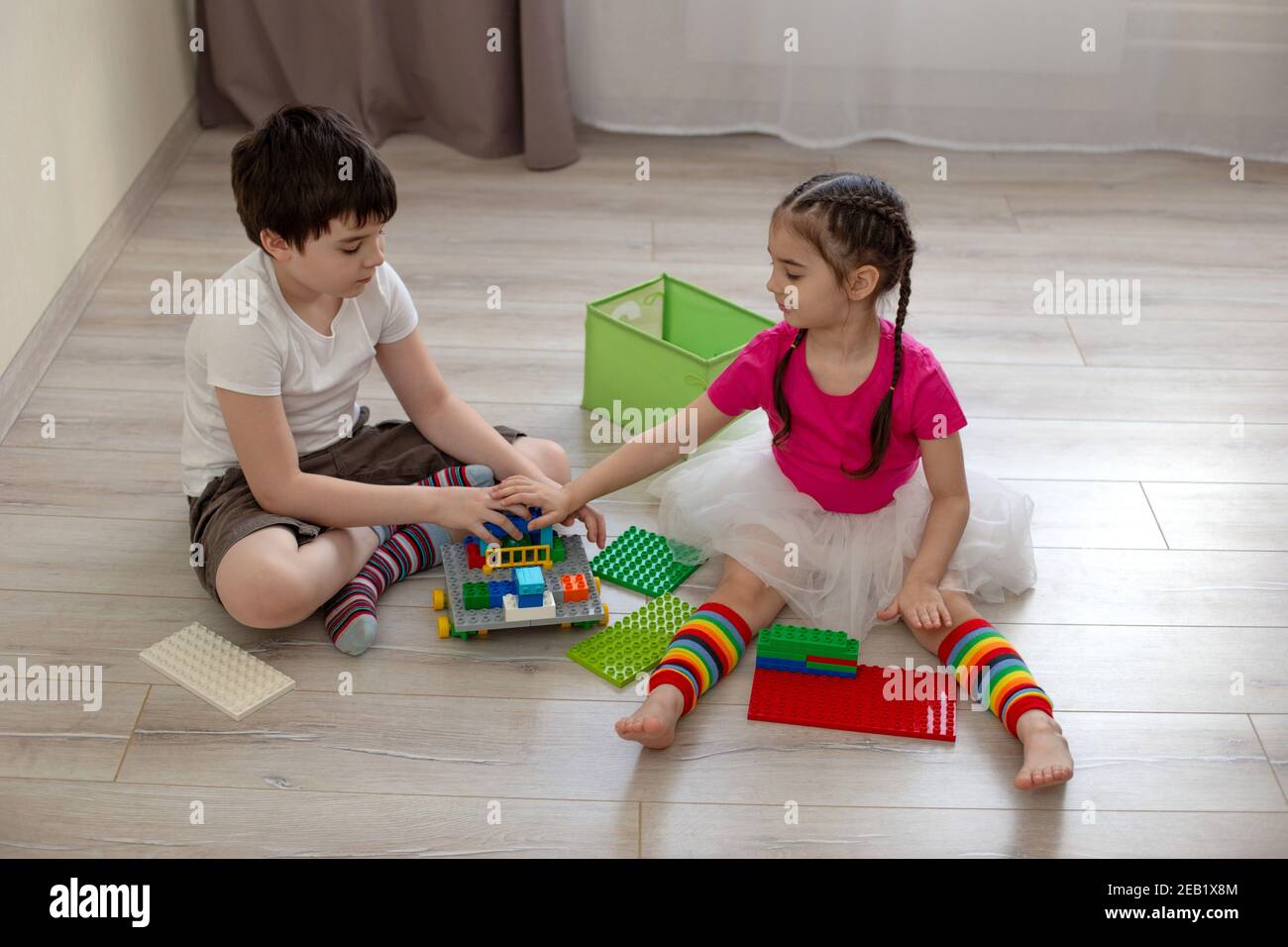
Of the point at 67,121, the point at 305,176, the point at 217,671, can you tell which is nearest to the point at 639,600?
the point at 217,671

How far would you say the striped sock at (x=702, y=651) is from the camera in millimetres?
1420

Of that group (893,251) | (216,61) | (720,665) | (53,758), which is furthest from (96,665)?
(216,61)

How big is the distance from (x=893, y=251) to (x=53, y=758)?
99 cm

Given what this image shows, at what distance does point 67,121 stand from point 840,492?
4.39 ft

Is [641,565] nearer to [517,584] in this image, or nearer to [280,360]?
[517,584]

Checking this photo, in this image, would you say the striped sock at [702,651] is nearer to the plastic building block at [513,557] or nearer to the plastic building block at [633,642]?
the plastic building block at [633,642]

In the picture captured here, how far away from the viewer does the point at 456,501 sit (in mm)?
1533

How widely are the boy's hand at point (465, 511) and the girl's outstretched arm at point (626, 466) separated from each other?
0.09 ft

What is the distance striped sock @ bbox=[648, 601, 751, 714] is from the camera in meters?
1.42

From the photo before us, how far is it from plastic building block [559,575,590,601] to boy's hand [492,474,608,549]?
0.23ft

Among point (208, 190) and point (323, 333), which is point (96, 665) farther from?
point (208, 190)

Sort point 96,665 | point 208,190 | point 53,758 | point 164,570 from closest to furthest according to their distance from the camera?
1. point 53,758
2. point 96,665
3. point 164,570
4. point 208,190
